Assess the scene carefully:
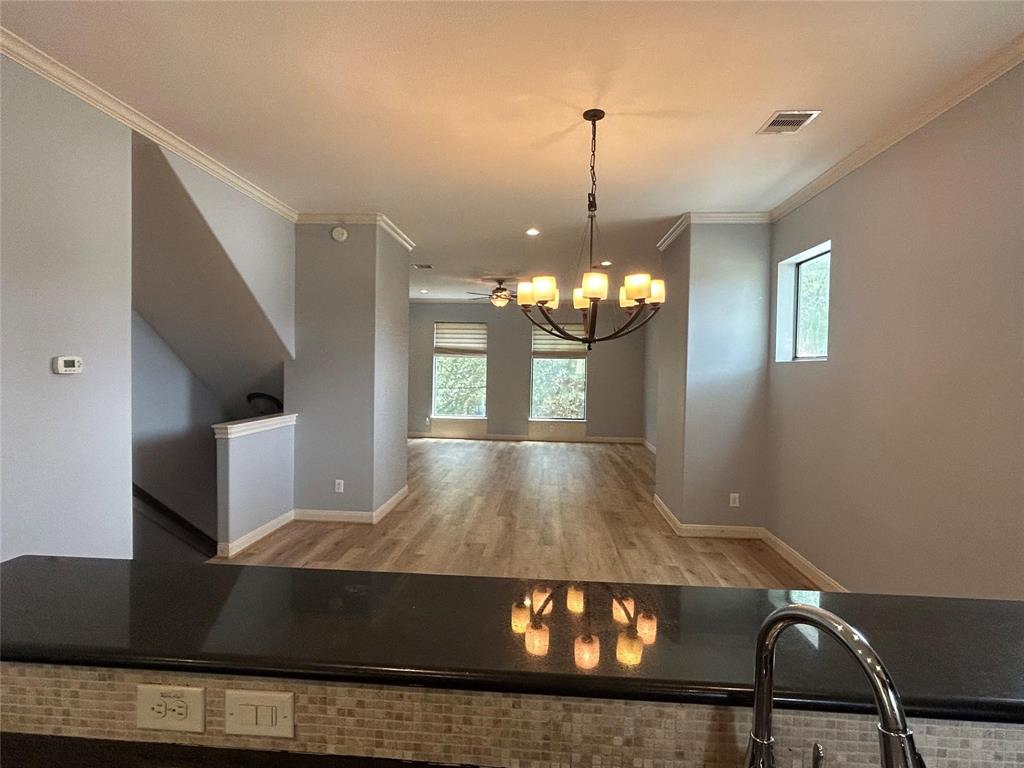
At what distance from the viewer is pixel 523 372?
9805 mm

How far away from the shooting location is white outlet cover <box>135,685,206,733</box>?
28.7 inches

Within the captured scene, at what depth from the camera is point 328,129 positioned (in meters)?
2.76

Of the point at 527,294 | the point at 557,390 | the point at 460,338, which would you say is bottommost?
the point at 557,390

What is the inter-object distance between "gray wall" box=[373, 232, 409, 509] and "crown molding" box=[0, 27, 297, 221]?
1.38 metres

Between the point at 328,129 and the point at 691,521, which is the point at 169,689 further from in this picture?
the point at 691,521

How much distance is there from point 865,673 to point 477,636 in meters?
0.51

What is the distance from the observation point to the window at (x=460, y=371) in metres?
9.93

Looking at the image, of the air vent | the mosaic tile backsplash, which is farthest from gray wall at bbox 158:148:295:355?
the air vent

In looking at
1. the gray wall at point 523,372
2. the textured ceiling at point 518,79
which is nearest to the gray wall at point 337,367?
the textured ceiling at point 518,79

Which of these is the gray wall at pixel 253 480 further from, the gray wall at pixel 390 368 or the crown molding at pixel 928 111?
the crown molding at pixel 928 111

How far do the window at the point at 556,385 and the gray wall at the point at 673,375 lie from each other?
4.52m

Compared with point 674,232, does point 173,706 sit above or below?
below

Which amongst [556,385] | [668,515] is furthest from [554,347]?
[668,515]

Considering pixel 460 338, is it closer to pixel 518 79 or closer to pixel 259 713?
pixel 518 79
